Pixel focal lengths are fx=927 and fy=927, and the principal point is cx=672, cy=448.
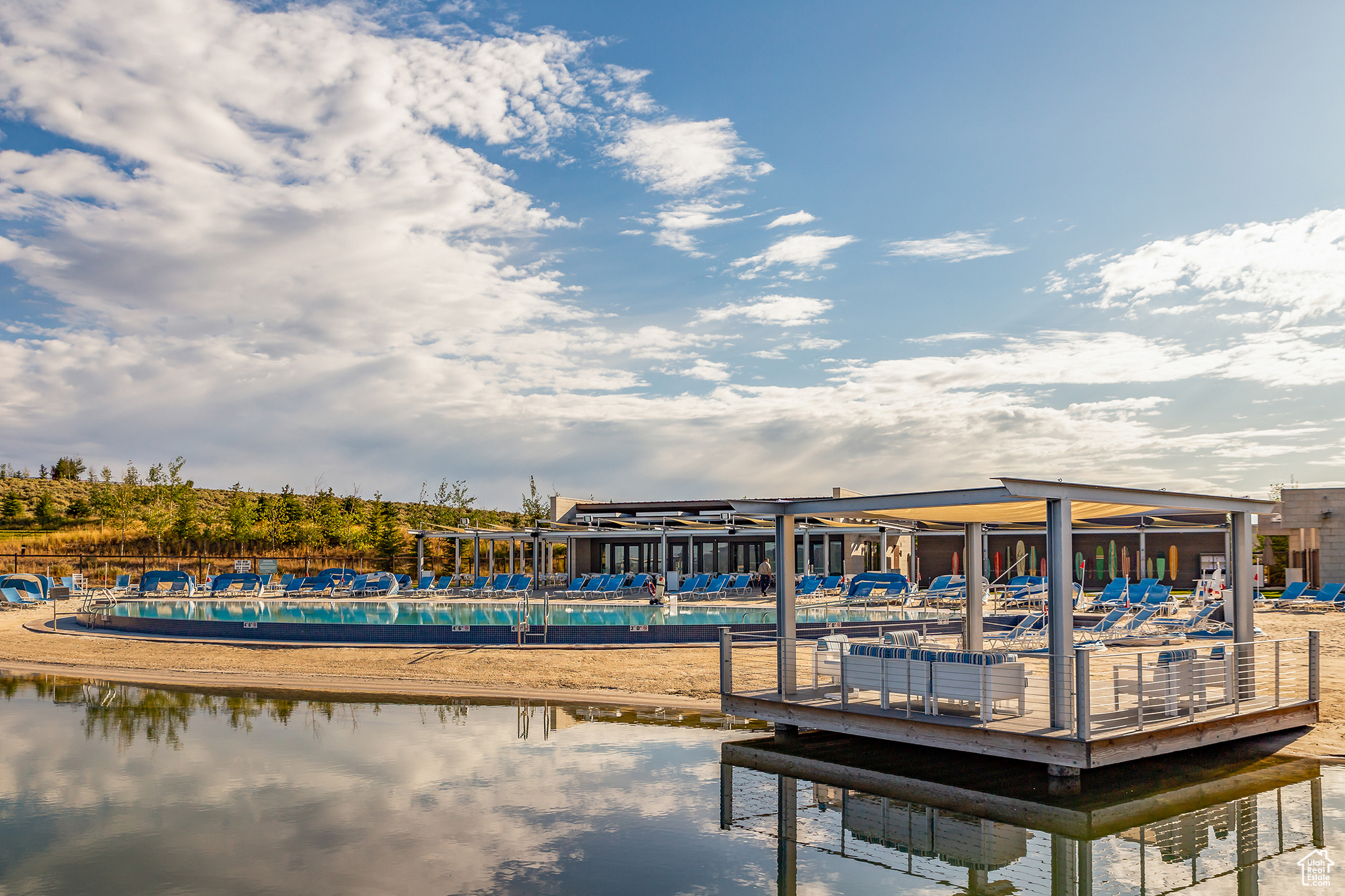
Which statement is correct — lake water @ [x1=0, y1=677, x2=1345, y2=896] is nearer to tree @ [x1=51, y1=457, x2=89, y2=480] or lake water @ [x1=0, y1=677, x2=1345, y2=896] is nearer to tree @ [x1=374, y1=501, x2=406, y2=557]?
tree @ [x1=374, y1=501, x2=406, y2=557]

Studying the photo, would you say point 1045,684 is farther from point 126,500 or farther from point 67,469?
point 67,469

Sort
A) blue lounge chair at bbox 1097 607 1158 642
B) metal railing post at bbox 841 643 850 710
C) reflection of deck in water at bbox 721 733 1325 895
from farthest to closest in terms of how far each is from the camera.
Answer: blue lounge chair at bbox 1097 607 1158 642, metal railing post at bbox 841 643 850 710, reflection of deck in water at bbox 721 733 1325 895

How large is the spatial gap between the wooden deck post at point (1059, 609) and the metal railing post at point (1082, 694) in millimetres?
174

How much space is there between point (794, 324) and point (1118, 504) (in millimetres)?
17713

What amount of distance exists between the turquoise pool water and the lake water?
25.9 feet

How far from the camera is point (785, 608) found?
32.4ft

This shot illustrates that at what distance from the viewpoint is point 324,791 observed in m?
7.82

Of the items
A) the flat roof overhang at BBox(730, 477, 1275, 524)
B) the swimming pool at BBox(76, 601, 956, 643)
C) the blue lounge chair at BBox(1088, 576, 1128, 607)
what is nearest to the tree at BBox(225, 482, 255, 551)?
the swimming pool at BBox(76, 601, 956, 643)

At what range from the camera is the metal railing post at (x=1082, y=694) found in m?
7.34

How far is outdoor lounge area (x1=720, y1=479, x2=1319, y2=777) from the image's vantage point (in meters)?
7.72

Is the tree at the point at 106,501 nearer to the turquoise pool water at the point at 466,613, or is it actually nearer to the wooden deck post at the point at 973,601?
the turquoise pool water at the point at 466,613

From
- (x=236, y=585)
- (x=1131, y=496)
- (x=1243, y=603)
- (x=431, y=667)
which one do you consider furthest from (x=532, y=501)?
(x=1131, y=496)

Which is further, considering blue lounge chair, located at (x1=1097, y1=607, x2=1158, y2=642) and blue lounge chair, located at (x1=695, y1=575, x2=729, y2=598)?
blue lounge chair, located at (x1=695, y1=575, x2=729, y2=598)

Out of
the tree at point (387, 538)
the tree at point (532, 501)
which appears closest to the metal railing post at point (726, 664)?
the tree at point (387, 538)
